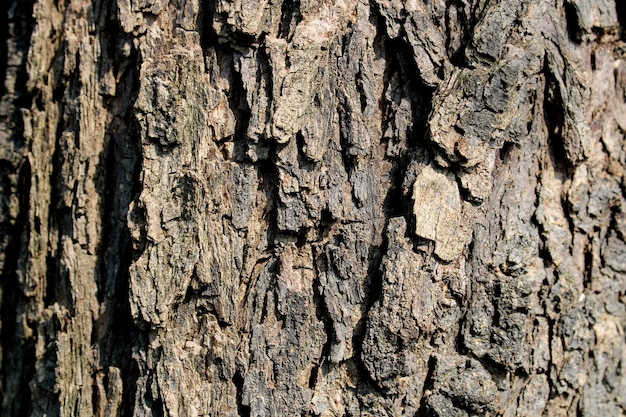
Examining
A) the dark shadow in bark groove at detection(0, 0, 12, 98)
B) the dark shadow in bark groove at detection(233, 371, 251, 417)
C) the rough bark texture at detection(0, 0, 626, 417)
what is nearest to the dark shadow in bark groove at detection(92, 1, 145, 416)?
the rough bark texture at detection(0, 0, 626, 417)

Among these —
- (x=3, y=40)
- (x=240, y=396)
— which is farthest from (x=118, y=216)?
(x=3, y=40)

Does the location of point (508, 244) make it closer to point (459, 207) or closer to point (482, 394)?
point (459, 207)

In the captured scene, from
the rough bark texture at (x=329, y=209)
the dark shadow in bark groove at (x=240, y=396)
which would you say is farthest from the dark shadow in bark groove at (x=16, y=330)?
the dark shadow in bark groove at (x=240, y=396)

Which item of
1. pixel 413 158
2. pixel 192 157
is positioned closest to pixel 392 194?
pixel 413 158

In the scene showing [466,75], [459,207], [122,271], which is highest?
[466,75]

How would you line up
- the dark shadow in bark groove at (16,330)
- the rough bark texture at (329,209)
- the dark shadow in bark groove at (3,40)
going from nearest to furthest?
the rough bark texture at (329,209) < the dark shadow in bark groove at (16,330) < the dark shadow in bark groove at (3,40)

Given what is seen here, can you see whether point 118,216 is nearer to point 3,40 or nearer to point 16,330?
point 16,330

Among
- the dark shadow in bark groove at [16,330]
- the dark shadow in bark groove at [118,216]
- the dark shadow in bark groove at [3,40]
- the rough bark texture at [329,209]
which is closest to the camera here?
the rough bark texture at [329,209]

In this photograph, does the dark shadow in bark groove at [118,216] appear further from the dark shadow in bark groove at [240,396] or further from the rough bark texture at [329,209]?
the dark shadow in bark groove at [240,396]

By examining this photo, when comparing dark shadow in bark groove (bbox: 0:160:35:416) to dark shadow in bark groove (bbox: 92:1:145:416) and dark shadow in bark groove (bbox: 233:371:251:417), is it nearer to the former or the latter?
A: dark shadow in bark groove (bbox: 92:1:145:416)
